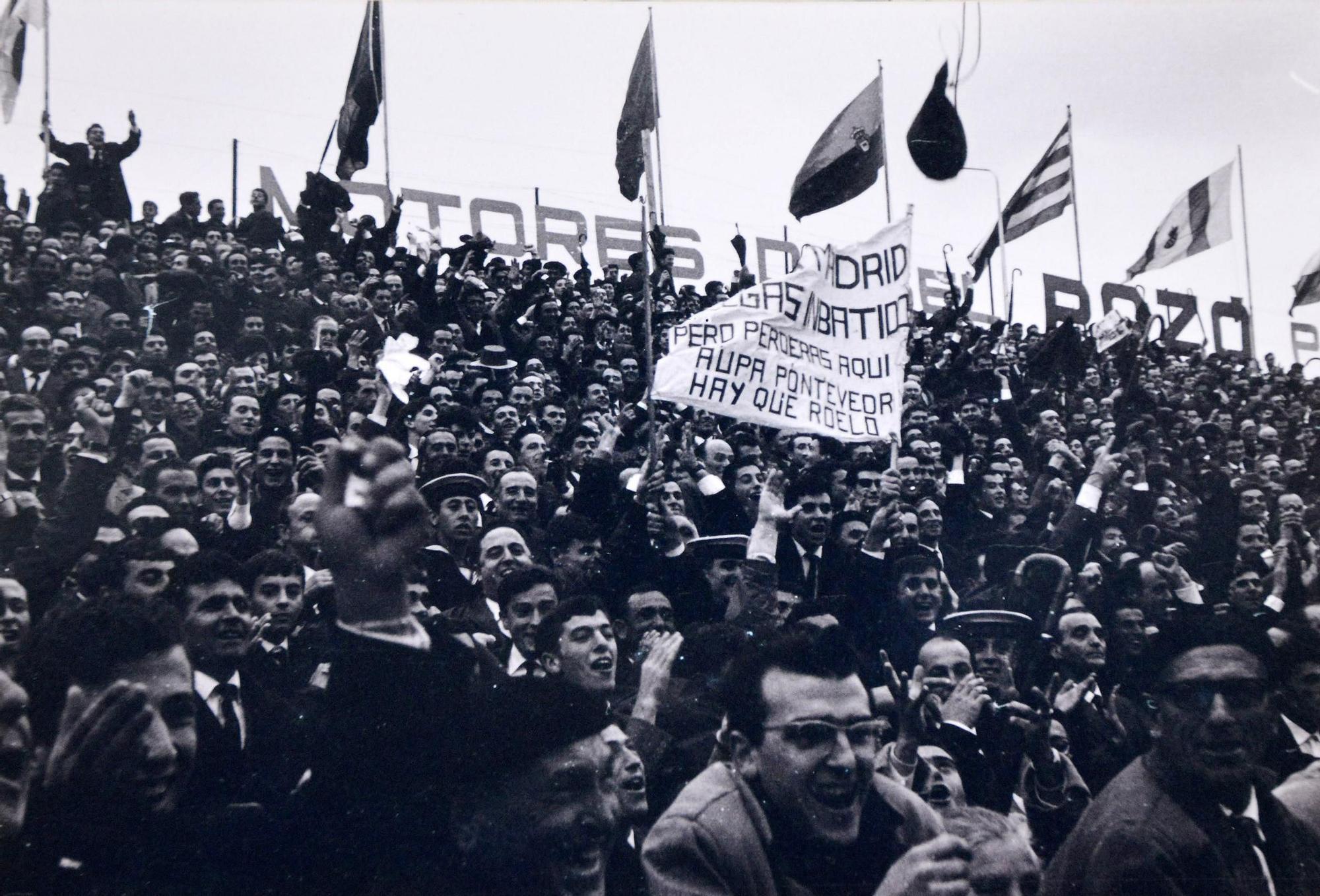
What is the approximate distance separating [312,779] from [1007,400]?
711 cm

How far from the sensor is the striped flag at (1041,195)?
501 inches

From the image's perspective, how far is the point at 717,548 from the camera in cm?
595

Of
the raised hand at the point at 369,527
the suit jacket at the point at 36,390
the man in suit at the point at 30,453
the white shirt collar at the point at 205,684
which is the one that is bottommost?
the white shirt collar at the point at 205,684

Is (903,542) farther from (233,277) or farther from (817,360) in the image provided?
(233,277)

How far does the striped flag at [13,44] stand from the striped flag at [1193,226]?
10247mm

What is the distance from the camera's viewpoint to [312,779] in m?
4.25

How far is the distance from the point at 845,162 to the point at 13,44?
21.1ft

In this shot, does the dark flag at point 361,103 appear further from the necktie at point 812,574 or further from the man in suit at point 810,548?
the necktie at point 812,574

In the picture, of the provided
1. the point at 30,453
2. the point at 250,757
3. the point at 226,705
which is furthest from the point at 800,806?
the point at 30,453

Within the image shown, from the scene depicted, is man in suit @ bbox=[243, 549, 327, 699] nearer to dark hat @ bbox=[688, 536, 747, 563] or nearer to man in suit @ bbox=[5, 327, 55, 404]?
dark hat @ bbox=[688, 536, 747, 563]

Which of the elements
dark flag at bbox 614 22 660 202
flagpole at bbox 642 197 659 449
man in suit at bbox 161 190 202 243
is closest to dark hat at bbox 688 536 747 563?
flagpole at bbox 642 197 659 449

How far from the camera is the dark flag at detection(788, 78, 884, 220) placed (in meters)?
7.84

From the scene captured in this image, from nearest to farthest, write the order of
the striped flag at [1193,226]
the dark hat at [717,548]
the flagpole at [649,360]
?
the dark hat at [717,548] → the flagpole at [649,360] → the striped flag at [1193,226]

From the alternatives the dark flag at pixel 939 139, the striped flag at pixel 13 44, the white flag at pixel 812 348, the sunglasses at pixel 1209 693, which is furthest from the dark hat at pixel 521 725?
the striped flag at pixel 13 44
